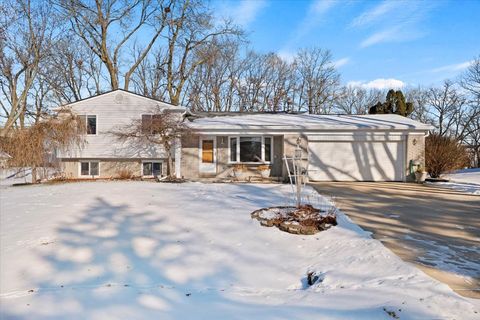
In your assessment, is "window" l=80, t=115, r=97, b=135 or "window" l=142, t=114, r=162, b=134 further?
"window" l=80, t=115, r=97, b=135

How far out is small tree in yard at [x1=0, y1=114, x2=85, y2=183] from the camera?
12672mm

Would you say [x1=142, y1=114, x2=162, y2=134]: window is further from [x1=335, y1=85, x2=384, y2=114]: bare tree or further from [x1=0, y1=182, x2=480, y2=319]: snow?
[x1=335, y1=85, x2=384, y2=114]: bare tree

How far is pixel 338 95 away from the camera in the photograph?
3544 centimetres

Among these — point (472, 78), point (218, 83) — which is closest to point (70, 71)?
point (218, 83)

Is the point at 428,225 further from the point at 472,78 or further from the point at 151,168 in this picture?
the point at 472,78

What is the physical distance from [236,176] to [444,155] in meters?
9.57

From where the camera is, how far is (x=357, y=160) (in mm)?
14016

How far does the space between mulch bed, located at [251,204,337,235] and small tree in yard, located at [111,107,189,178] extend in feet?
25.5

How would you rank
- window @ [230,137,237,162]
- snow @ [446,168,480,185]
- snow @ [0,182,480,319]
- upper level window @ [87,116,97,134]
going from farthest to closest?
upper level window @ [87,116,97,134] < snow @ [446,168,480,185] < window @ [230,137,237,162] < snow @ [0,182,480,319]

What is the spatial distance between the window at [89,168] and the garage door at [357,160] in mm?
10769

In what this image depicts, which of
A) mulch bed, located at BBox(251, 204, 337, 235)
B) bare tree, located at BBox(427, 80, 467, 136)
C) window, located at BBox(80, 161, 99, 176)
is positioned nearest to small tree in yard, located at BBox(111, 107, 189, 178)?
window, located at BBox(80, 161, 99, 176)

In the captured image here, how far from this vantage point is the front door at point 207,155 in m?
14.3

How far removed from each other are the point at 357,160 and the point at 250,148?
479 centimetres

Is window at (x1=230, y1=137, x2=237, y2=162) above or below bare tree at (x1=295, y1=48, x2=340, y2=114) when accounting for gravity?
below
